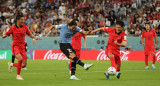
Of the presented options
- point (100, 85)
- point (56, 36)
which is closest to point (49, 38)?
point (56, 36)

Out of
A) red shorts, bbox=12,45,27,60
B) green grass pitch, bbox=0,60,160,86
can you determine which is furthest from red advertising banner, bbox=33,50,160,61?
red shorts, bbox=12,45,27,60

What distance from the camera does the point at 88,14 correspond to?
37.5 m

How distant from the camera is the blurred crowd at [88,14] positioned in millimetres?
35344

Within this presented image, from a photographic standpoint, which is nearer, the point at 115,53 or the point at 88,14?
the point at 115,53

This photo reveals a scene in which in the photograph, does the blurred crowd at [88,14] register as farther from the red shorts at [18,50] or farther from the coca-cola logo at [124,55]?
the red shorts at [18,50]

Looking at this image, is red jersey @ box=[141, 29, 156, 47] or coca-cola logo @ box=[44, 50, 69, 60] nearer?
red jersey @ box=[141, 29, 156, 47]

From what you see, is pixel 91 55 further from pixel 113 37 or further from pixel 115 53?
pixel 113 37

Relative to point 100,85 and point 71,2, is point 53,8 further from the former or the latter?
point 100,85

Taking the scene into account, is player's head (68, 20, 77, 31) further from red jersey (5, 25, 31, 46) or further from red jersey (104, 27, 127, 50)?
red jersey (5, 25, 31, 46)

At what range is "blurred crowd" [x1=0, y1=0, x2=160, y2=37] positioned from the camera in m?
35.3

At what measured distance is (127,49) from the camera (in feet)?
116

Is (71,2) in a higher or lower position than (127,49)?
higher

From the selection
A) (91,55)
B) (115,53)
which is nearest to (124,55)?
(91,55)

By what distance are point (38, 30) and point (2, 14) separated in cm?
681
